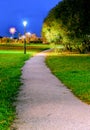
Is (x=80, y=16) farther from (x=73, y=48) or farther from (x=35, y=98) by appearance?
(x=35, y=98)

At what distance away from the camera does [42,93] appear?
42.3 ft

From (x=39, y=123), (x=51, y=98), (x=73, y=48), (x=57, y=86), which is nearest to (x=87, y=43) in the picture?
(x=73, y=48)

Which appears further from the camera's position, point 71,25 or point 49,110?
point 71,25

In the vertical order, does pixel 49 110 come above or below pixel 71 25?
below

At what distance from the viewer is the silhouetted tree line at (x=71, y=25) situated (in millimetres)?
46906

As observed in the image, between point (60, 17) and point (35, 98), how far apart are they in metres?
37.0

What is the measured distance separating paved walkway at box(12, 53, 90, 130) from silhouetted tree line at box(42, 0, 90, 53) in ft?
109

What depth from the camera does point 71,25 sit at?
47.1 meters

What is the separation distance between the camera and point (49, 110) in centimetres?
992

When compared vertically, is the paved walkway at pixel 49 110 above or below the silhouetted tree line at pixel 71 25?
below

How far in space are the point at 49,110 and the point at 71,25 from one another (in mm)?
37708

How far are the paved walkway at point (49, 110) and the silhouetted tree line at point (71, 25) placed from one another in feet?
109

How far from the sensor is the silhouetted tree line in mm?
46906

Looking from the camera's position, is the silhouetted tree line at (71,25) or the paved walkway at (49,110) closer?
the paved walkway at (49,110)
